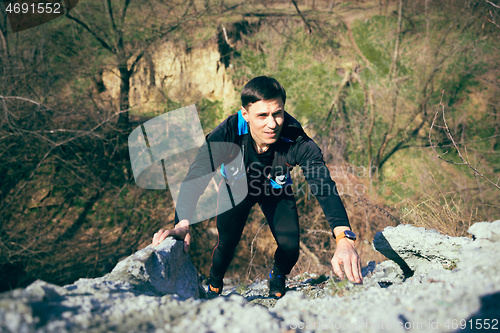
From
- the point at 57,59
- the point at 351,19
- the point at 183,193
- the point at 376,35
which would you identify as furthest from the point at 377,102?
the point at 57,59

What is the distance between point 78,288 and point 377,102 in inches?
386

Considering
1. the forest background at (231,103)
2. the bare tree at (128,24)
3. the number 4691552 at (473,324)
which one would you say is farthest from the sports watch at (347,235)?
the bare tree at (128,24)

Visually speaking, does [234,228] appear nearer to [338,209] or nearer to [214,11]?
[338,209]

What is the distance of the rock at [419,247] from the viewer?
2203 millimetres

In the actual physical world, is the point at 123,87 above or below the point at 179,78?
above

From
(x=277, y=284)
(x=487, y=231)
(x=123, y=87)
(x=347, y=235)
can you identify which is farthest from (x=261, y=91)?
(x=123, y=87)

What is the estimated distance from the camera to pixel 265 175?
2625 millimetres

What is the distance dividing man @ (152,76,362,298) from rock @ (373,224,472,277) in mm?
751

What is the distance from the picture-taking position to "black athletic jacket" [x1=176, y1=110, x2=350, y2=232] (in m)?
2.14

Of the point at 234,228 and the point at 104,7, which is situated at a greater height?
the point at 104,7

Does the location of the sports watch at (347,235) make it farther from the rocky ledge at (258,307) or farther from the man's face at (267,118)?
the man's face at (267,118)

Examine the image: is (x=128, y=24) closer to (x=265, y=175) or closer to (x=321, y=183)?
(x=265, y=175)

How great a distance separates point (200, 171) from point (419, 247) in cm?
185

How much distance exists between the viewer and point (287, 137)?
2.46 meters
